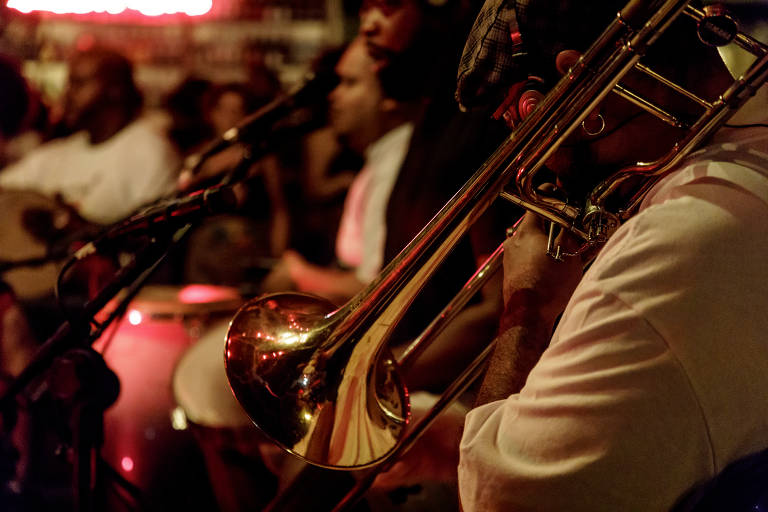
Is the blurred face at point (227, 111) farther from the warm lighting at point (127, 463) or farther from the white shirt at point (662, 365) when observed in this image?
the white shirt at point (662, 365)

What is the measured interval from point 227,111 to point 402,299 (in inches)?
156

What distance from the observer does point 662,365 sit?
35.9 inches

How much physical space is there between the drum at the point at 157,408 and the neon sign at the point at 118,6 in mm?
5168

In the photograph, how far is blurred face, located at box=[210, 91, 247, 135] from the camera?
15.7ft

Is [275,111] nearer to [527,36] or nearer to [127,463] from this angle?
[527,36]

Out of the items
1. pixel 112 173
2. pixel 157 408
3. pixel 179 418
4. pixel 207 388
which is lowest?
pixel 157 408

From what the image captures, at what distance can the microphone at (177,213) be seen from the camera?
4.61 feet

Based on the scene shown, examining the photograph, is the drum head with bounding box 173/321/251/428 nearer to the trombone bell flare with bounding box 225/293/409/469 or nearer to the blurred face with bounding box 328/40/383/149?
the trombone bell flare with bounding box 225/293/409/469

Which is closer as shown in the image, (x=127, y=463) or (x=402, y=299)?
(x=402, y=299)

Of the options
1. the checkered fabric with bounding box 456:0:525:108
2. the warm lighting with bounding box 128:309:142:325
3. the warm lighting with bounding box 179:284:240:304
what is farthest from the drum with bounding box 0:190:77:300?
the checkered fabric with bounding box 456:0:525:108

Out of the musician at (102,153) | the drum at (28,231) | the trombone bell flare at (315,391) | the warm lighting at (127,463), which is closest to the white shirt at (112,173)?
the musician at (102,153)

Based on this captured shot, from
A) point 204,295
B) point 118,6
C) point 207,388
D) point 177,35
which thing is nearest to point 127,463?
point 207,388

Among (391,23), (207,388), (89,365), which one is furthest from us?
(391,23)

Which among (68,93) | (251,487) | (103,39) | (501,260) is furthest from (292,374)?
(103,39)
